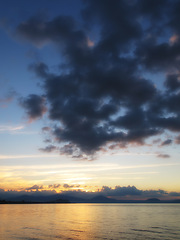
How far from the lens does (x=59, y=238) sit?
5866cm

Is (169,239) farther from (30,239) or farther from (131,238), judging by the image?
(30,239)

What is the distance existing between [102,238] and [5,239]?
24.6 metres

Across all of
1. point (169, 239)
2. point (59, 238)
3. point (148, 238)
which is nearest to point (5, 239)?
point (59, 238)

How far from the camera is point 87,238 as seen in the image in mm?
58188

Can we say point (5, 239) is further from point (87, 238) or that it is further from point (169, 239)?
point (169, 239)

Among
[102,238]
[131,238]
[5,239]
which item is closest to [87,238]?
[102,238]

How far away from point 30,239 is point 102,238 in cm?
1842

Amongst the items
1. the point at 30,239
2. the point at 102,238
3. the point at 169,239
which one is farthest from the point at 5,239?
the point at 169,239

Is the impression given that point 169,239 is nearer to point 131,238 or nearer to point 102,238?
point 131,238

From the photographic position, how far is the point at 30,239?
55938 mm

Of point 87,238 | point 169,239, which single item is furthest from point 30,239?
point 169,239

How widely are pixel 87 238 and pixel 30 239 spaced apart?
1447 cm

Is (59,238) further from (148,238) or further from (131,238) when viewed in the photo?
(148,238)

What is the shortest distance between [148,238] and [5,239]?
36517 mm
